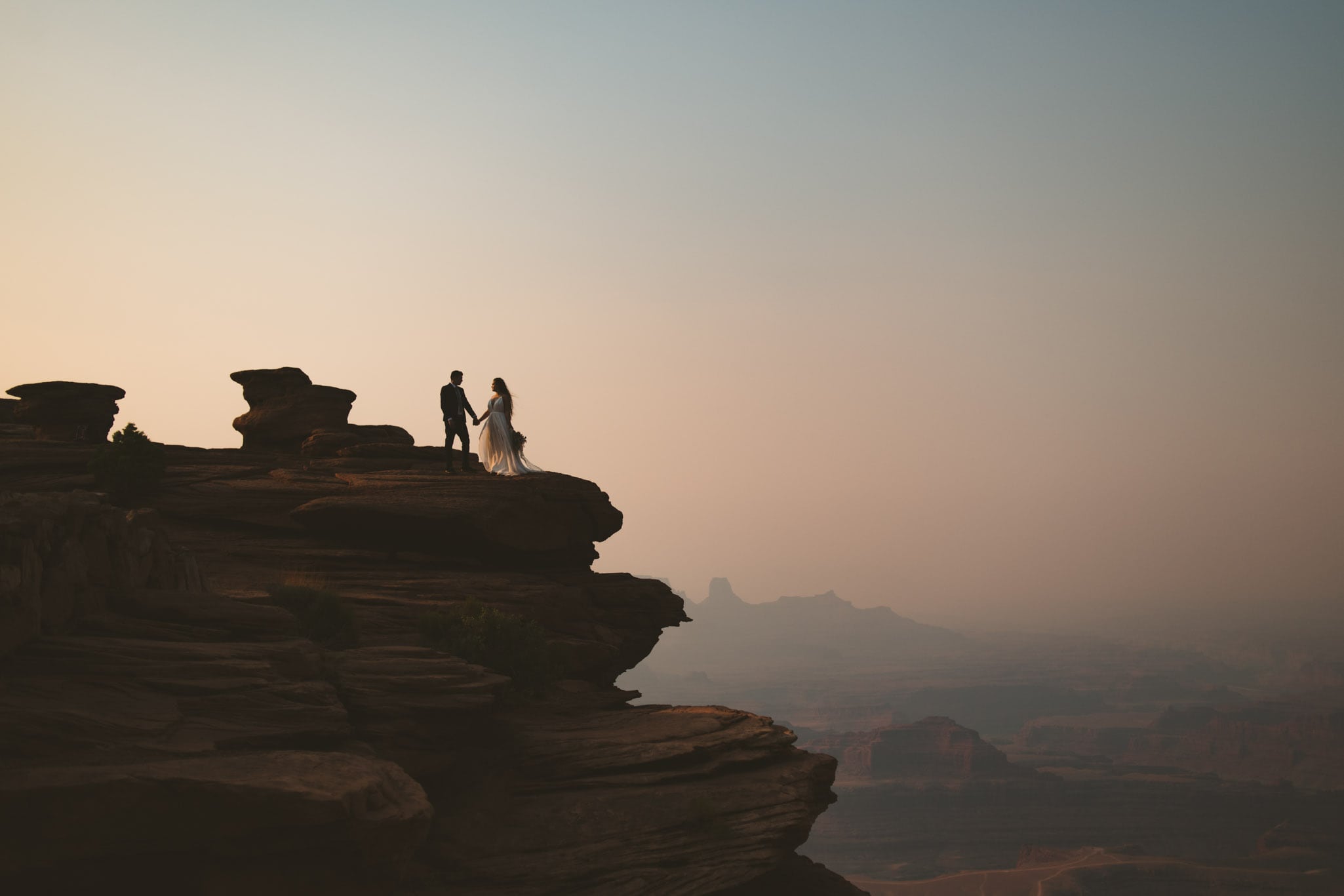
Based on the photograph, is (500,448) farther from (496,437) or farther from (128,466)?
(128,466)

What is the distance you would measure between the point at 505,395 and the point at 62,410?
56.5 feet

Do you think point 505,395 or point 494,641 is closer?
point 494,641

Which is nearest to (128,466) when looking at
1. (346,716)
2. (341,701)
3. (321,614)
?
(321,614)

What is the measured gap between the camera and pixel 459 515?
1152 inches

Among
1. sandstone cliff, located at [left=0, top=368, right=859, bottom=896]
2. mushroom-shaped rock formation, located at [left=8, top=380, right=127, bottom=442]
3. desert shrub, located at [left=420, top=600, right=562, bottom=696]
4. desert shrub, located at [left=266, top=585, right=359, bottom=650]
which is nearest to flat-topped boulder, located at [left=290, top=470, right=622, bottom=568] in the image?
sandstone cliff, located at [left=0, top=368, right=859, bottom=896]

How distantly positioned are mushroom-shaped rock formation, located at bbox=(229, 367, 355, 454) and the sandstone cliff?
367cm

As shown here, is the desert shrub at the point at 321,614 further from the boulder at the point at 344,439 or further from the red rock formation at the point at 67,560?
the boulder at the point at 344,439

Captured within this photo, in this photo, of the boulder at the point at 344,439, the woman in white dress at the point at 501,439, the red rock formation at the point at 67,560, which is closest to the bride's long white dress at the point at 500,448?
the woman in white dress at the point at 501,439

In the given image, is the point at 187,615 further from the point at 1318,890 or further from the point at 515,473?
the point at 1318,890

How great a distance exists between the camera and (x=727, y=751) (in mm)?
22734

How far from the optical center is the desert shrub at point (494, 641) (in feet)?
79.6

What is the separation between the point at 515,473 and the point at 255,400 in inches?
566

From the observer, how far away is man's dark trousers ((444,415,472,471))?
31578 millimetres

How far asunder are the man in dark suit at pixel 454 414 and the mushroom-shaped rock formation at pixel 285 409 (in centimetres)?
844
